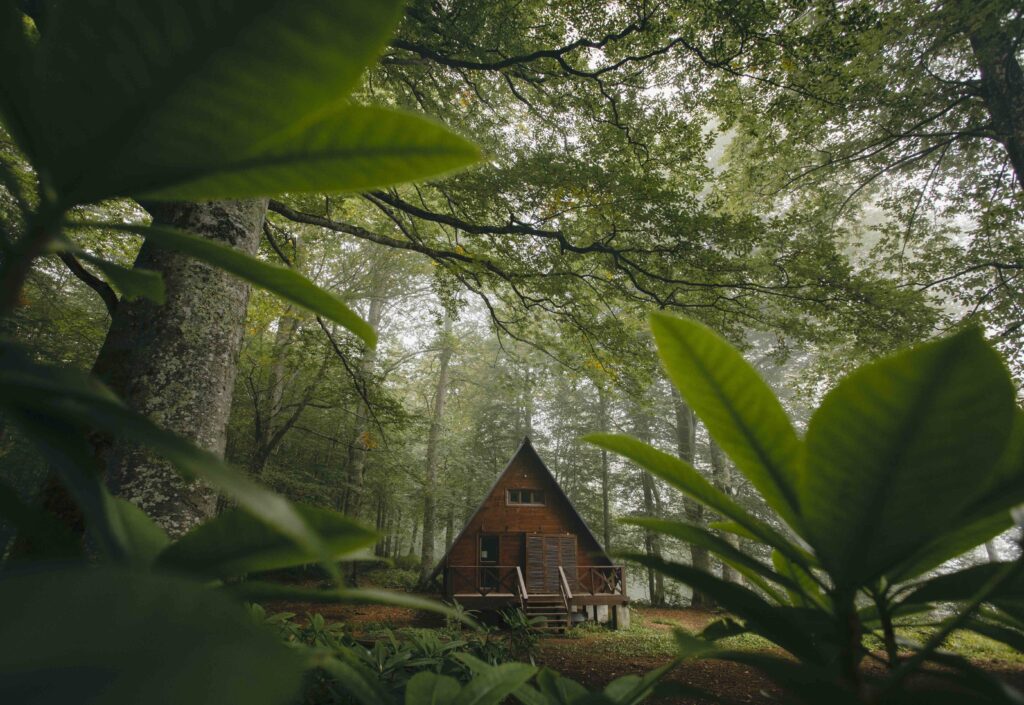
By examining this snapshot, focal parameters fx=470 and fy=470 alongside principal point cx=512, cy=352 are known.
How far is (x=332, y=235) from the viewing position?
1045cm

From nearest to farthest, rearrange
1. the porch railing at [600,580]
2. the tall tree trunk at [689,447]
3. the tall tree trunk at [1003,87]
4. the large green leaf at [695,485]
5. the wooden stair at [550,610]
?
1. the large green leaf at [695,485]
2. the tall tree trunk at [1003,87]
3. the wooden stair at [550,610]
4. the porch railing at [600,580]
5. the tall tree trunk at [689,447]

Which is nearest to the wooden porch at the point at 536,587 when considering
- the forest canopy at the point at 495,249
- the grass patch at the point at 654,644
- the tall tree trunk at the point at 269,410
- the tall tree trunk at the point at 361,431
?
the grass patch at the point at 654,644

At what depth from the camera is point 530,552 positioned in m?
14.2

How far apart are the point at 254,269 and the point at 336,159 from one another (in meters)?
0.14

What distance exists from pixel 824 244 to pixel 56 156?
7.20 metres

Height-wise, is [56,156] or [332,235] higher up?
[332,235]

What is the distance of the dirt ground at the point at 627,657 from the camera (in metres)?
5.71

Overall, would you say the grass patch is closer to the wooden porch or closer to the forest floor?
the forest floor

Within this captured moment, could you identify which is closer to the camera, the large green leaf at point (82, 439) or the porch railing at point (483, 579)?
the large green leaf at point (82, 439)

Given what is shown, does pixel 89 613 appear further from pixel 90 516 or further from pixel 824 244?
pixel 824 244

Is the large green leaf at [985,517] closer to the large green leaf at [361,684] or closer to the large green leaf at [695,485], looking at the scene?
the large green leaf at [695,485]

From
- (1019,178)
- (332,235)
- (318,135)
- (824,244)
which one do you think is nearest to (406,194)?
(332,235)

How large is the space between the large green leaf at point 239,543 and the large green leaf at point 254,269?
186 mm

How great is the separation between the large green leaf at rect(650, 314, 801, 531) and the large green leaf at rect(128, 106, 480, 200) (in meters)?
0.29
